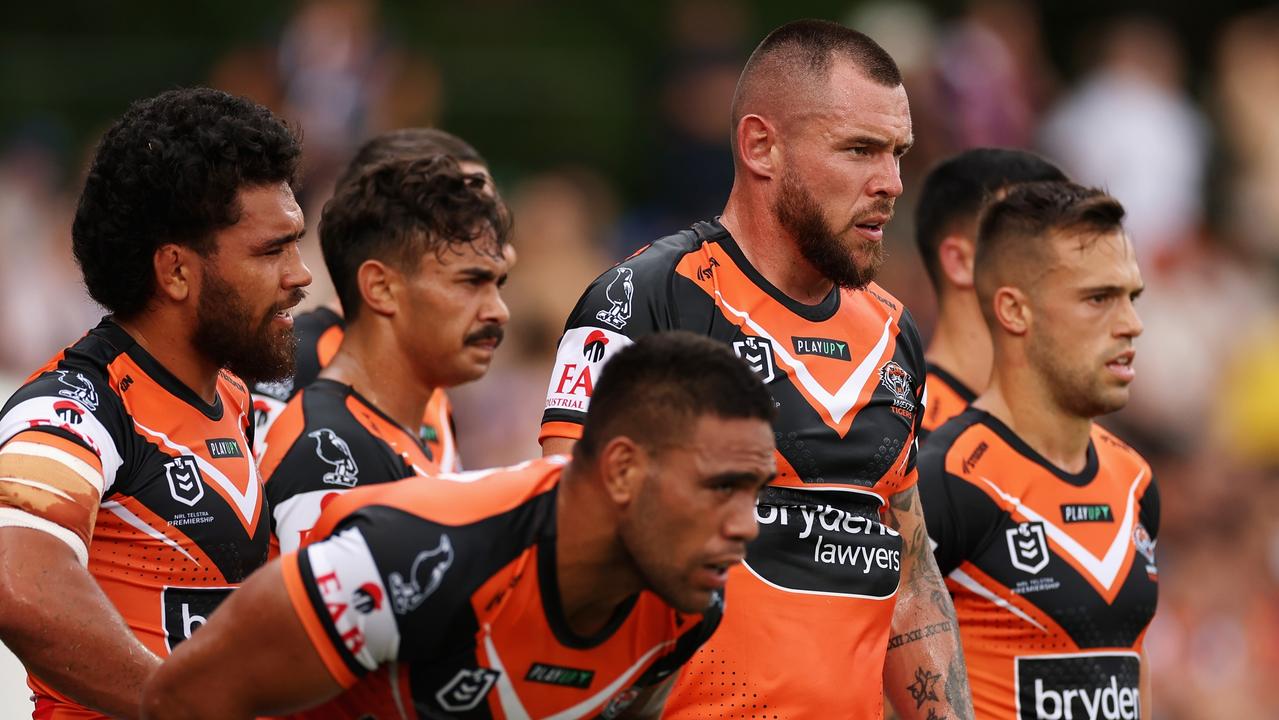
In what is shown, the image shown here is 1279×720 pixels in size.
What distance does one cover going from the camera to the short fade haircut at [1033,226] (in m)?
6.72

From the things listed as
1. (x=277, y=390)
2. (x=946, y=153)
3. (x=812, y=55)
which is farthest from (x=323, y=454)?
(x=946, y=153)

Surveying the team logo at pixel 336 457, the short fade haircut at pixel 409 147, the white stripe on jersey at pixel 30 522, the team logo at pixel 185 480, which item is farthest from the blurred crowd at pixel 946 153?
the white stripe on jersey at pixel 30 522

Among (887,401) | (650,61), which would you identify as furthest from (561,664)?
(650,61)

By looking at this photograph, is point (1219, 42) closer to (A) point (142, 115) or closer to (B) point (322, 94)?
(B) point (322, 94)

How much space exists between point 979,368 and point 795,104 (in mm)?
2228

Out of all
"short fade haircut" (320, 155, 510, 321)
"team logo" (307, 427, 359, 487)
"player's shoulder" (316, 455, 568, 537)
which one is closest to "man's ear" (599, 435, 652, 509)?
"player's shoulder" (316, 455, 568, 537)

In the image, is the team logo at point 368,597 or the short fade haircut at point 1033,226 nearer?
the team logo at point 368,597

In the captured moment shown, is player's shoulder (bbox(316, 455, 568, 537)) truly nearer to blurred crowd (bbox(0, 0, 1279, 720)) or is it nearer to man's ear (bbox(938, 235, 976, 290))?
man's ear (bbox(938, 235, 976, 290))

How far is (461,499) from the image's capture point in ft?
14.6

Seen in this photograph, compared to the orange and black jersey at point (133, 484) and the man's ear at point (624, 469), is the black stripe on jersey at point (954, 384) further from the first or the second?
the man's ear at point (624, 469)

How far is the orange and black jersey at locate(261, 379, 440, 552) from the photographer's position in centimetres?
580

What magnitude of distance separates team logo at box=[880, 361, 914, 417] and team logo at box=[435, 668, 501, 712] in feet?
5.86

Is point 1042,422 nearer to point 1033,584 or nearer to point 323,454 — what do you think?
point 1033,584

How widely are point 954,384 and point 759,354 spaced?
2256mm
